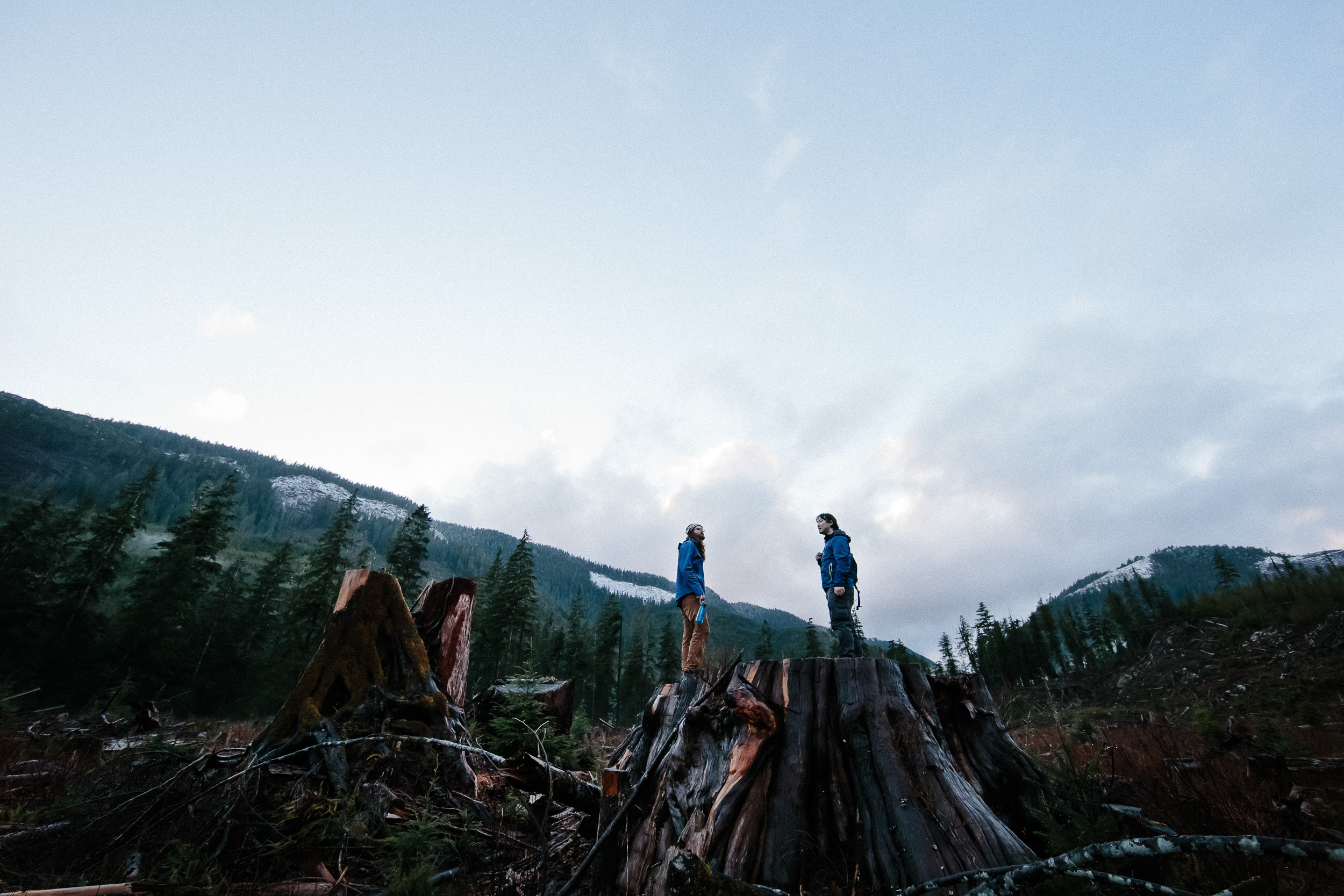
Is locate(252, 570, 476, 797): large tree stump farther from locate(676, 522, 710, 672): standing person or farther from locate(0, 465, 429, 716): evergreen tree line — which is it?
locate(0, 465, 429, 716): evergreen tree line

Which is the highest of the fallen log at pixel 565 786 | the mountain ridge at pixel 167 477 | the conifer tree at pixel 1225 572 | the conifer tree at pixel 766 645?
the mountain ridge at pixel 167 477

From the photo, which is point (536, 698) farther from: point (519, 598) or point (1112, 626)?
point (1112, 626)

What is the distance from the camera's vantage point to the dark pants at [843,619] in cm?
792

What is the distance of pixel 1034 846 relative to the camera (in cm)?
369

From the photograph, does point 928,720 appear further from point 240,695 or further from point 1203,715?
point 240,695

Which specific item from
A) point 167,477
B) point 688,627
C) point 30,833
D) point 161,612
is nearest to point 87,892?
point 30,833

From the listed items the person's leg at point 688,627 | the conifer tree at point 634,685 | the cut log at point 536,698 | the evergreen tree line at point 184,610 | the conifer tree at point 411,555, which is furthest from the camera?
the conifer tree at point 634,685

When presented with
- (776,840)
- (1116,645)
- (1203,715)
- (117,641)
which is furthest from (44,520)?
(1116,645)

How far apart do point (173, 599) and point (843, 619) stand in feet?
130

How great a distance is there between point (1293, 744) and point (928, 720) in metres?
5.56

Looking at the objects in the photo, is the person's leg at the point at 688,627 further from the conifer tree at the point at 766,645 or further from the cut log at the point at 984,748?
the conifer tree at the point at 766,645

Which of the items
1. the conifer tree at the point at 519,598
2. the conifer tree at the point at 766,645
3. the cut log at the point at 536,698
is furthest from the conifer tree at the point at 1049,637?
the cut log at the point at 536,698

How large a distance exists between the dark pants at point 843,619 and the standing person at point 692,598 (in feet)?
6.49

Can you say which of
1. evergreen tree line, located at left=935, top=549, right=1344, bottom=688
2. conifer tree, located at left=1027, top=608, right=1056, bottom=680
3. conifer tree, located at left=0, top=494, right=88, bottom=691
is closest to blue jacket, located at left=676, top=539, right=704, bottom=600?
conifer tree, located at left=0, top=494, right=88, bottom=691
